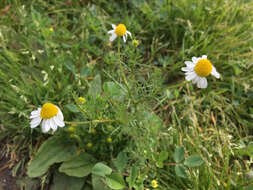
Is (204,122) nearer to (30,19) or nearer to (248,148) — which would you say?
(248,148)

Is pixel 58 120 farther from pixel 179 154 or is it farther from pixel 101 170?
pixel 179 154

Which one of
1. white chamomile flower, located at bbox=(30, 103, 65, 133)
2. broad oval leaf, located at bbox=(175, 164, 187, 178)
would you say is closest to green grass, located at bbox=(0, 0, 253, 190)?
broad oval leaf, located at bbox=(175, 164, 187, 178)

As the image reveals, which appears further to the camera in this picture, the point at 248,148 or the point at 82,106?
the point at 248,148

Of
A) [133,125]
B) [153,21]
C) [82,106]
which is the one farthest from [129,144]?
[153,21]

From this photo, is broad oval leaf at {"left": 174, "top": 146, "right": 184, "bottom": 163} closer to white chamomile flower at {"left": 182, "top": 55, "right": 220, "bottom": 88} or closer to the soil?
white chamomile flower at {"left": 182, "top": 55, "right": 220, "bottom": 88}

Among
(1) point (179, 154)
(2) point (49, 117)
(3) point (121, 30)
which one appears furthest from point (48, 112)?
(1) point (179, 154)
